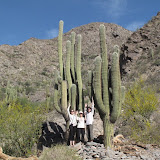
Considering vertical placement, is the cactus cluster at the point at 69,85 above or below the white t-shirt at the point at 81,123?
above

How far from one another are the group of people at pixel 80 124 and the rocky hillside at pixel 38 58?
22708mm

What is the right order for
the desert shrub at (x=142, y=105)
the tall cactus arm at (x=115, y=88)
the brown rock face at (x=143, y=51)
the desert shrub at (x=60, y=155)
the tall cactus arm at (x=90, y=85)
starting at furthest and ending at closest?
the brown rock face at (x=143, y=51) < the desert shrub at (x=142, y=105) < the tall cactus arm at (x=90, y=85) < the tall cactus arm at (x=115, y=88) < the desert shrub at (x=60, y=155)

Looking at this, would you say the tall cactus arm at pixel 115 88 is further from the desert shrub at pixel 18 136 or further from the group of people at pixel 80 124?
the desert shrub at pixel 18 136

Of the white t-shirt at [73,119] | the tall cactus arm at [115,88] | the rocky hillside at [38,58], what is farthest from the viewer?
the rocky hillside at [38,58]

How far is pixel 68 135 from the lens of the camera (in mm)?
8289

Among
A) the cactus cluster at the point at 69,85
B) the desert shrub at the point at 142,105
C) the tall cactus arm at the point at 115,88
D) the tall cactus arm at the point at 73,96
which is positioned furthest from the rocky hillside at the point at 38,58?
the tall cactus arm at the point at 115,88

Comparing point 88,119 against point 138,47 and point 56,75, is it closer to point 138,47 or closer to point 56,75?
point 56,75

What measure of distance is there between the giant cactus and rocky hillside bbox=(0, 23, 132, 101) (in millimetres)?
23910

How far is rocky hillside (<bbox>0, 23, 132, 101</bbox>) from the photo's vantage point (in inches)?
1446

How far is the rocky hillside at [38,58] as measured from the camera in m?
36.7

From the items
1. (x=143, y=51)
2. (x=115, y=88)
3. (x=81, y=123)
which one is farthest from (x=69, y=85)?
(x=143, y=51)

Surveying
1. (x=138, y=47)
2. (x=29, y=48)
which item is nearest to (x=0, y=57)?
(x=29, y=48)

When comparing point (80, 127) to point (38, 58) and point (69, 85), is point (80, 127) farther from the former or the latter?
point (38, 58)

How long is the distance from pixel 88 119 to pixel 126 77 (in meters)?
14.8
